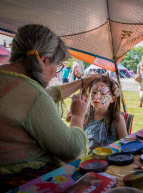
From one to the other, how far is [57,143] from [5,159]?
24cm

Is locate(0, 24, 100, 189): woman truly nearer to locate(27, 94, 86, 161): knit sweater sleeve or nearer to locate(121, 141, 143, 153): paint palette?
locate(27, 94, 86, 161): knit sweater sleeve

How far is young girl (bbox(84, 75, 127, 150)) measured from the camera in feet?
5.54

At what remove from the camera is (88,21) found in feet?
6.19

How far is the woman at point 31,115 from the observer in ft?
2.59

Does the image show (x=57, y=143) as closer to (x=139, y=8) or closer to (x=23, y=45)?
(x=23, y=45)

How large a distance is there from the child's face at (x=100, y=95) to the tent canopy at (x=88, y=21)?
0.55 m

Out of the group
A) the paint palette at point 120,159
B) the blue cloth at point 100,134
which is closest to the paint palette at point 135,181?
the paint palette at point 120,159

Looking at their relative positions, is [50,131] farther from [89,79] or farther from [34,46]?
[89,79]

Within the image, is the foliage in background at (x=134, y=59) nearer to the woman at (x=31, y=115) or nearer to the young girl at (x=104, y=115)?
the young girl at (x=104, y=115)

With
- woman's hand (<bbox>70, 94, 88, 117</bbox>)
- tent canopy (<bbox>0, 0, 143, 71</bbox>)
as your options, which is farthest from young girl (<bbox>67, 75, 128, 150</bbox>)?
woman's hand (<bbox>70, 94, 88, 117</bbox>)

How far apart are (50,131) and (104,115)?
1090mm

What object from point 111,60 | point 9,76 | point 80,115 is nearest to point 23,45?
point 9,76

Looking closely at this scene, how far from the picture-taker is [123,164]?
820 mm

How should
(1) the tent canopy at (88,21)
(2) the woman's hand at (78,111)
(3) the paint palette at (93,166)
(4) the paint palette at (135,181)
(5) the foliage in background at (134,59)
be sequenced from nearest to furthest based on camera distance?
(4) the paint palette at (135,181) < (3) the paint palette at (93,166) < (2) the woman's hand at (78,111) < (1) the tent canopy at (88,21) < (5) the foliage in background at (134,59)
